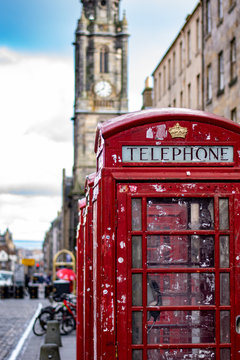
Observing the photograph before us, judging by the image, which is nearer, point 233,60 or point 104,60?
point 233,60

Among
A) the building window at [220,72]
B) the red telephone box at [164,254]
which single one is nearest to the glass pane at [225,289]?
the red telephone box at [164,254]

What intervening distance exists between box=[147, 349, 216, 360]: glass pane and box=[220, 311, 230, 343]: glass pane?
0.47 ft

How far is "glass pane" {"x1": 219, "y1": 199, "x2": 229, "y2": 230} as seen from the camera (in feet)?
21.7

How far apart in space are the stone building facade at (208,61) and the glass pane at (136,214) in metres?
22.5

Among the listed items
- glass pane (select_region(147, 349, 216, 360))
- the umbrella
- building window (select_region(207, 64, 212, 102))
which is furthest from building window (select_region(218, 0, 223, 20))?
glass pane (select_region(147, 349, 216, 360))

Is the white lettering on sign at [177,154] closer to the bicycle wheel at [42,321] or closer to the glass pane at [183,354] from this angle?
the glass pane at [183,354]

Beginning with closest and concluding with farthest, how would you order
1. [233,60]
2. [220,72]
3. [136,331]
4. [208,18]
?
[136,331] → [233,60] → [220,72] → [208,18]

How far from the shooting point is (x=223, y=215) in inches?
261

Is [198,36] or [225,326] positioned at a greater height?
[198,36]

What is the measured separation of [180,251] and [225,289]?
1.64 ft

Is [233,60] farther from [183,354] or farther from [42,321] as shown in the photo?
[183,354]

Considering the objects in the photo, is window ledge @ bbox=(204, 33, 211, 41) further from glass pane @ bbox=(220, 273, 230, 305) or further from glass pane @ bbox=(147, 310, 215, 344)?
glass pane @ bbox=(147, 310, 215, 344)

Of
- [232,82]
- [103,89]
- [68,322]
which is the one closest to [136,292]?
[68,322]

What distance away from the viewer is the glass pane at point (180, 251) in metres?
6.56
